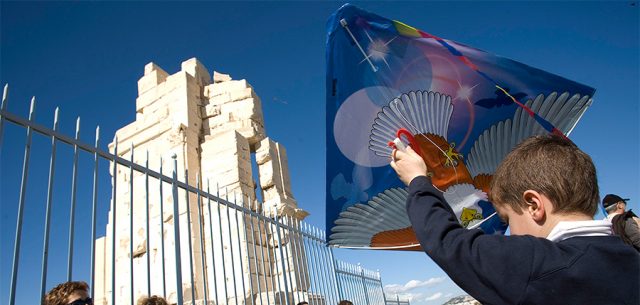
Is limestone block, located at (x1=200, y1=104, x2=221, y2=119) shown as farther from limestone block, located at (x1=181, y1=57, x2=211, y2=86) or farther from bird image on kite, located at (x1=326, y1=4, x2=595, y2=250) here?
bird image on kite, located at (x1=326, y1=4, x2=595, y2=250)

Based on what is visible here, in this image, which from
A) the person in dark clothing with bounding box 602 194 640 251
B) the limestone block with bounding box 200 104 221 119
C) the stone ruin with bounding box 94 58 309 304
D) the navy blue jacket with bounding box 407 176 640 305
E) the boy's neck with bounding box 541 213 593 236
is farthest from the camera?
the limestone block with bounding box 200 104 221 119

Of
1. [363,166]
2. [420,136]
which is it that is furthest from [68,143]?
[420,136]

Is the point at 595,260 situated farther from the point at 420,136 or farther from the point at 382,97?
the point at 382,97

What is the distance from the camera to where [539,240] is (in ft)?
2.82

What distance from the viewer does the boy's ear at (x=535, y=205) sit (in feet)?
3.10

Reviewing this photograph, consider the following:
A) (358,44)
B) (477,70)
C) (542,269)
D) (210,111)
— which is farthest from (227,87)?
(542,269)

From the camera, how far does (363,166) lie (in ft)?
9.87

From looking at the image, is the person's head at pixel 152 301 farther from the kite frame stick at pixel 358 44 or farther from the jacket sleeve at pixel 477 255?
the jacket sleeve at pixel 477 255

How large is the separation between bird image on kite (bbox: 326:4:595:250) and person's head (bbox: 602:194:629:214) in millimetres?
524

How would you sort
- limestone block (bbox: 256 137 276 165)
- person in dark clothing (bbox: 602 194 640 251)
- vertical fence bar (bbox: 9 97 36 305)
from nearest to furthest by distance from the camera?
1. vertical fence bar (bbox: 9 97 36 305)
2. person in dark clothing (bbox: 602 194 640 251)
3. limestone block (bbox: 256 137 276 165)

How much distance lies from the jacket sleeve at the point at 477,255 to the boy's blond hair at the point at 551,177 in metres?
0.14

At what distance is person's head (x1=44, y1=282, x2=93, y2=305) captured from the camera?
8.02 feet

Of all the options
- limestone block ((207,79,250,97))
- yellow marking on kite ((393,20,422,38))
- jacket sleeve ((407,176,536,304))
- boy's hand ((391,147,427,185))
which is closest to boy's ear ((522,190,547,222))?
jacket sleeve ((407,176,536,304))

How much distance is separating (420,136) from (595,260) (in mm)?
2002
